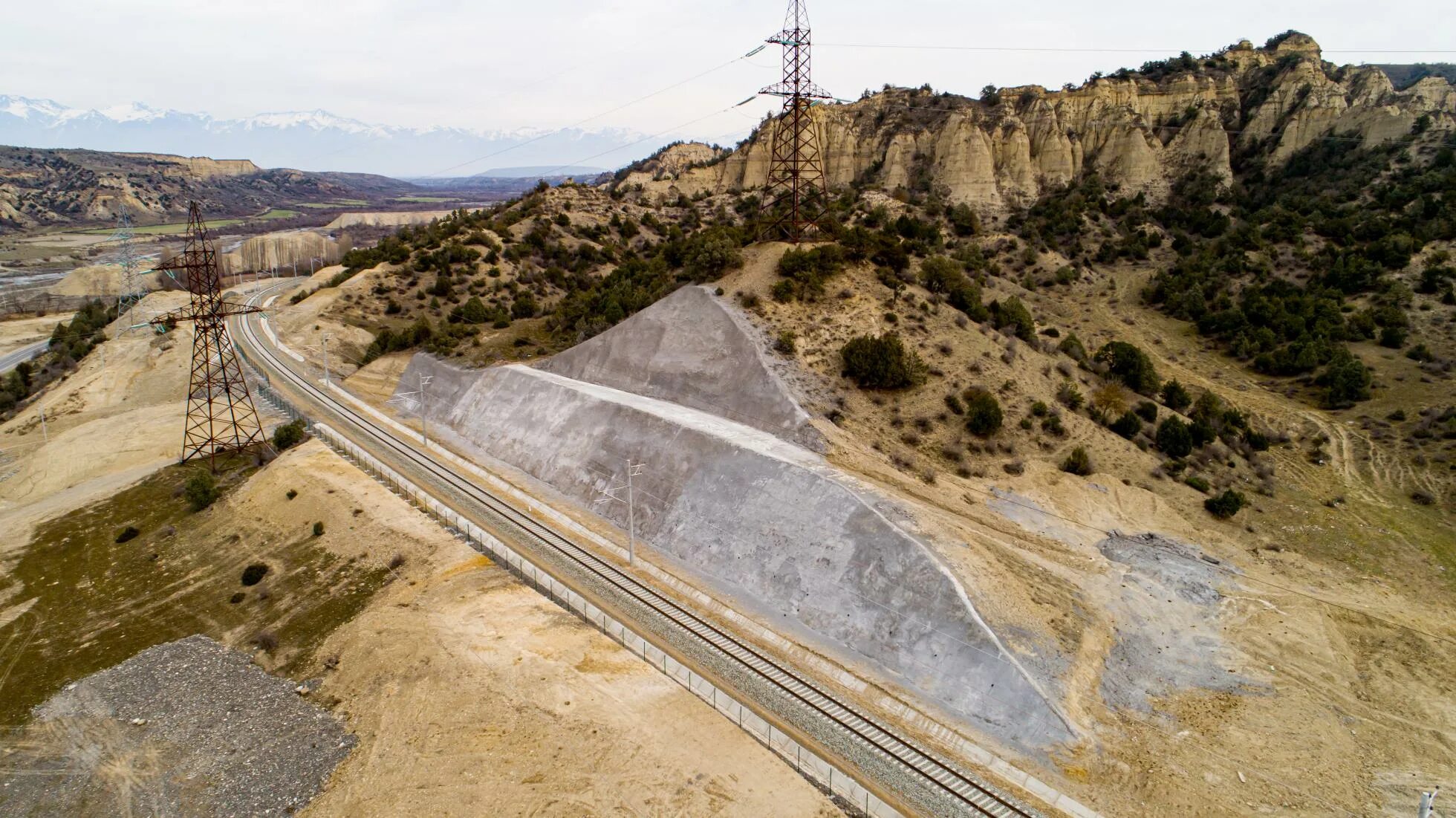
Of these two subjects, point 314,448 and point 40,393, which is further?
point 40,393

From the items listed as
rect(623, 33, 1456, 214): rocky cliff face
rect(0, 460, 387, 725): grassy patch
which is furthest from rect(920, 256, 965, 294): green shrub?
rect(623, 33, 1456, 214): rocky cliff face

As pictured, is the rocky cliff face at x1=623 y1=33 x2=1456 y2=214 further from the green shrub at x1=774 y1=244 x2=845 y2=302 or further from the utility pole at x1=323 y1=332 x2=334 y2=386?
the utility pole at x1=323 y1=332 x2=334 y2=386

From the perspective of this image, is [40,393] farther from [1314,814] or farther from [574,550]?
[1314,814]

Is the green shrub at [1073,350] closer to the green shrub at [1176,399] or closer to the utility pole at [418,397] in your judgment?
the green shrub at [1176,399]

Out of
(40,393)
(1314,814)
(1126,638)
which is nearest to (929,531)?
(1126,638)

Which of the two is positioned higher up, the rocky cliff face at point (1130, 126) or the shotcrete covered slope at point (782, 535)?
the rocky cliff face at point (1130, 126)

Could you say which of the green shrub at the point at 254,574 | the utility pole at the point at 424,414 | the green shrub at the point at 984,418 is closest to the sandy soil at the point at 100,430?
the utility pole at the point at 424,414
